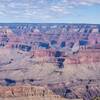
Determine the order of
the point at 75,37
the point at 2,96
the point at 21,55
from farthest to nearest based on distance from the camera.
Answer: the point at 75,37 → the point at 21,55 → the point at 2,96

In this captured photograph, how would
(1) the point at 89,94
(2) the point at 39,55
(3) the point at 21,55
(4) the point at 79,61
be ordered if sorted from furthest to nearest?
(3) the point at 21,55 → (2) the point at 39,55 → (4) the point at 79,61 → (1) the point at 89,94

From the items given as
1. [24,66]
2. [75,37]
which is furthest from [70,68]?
[75,37]

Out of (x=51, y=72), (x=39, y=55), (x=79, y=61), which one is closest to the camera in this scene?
(x=51, y=72)

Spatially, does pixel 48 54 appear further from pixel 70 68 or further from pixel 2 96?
pixel 2 96


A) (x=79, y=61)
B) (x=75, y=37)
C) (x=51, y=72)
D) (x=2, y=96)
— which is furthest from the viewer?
(x=75, y=37)

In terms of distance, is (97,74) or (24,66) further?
(24,66)

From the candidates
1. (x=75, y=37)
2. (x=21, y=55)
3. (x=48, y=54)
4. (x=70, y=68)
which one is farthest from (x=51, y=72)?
(x=75, y=37)

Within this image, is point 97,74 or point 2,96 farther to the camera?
point 97,74

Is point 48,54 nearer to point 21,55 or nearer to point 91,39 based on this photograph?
point 21,55
